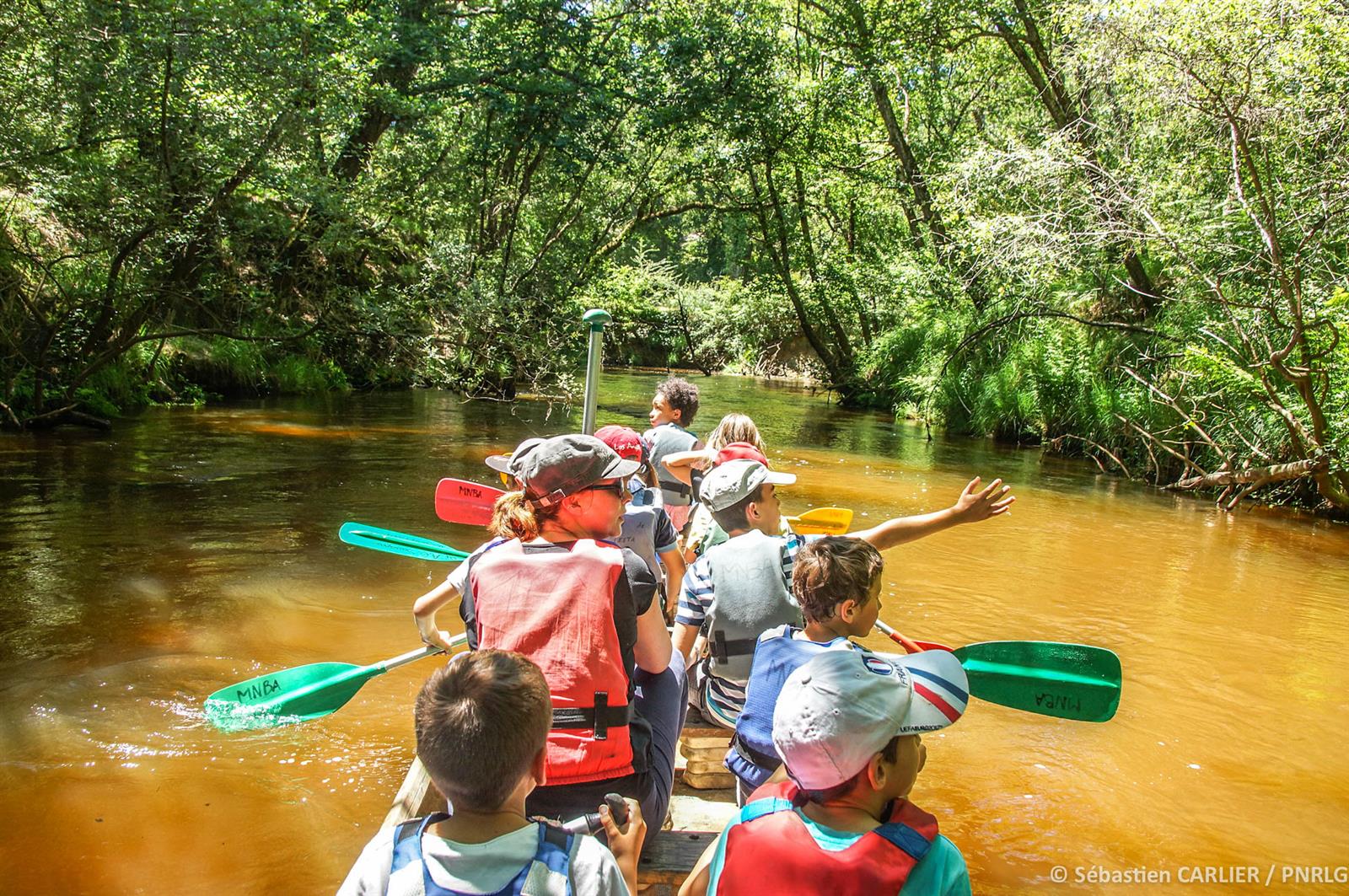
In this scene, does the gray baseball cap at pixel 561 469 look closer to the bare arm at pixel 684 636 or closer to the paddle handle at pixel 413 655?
the bare arm at pixel 684 636

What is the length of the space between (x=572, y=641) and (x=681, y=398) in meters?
2.91

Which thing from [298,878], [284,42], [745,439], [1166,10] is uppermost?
[1166,10]

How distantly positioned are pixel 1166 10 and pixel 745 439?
7.48m

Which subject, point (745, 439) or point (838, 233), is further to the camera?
point (838, 233)

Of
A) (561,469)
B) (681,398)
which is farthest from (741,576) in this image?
(681,398)

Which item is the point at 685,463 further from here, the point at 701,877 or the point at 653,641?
the point at 701,877

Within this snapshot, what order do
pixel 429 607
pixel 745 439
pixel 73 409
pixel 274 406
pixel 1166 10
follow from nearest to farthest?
1. pixel 429 607
2. pixel 745 439
3. pixel 1166 10
4. pixel 73 409
5. pixel 274 406

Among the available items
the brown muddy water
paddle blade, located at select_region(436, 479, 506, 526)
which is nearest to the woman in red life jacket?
the brown muddy water

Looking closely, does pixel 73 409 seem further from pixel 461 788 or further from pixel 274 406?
pixel 461 788

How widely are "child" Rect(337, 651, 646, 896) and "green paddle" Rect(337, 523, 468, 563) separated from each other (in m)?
2.62

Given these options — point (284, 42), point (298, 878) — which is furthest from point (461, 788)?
point (284, 42)

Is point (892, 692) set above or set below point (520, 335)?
below

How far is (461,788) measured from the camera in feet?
4.93

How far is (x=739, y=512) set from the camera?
292 cm
